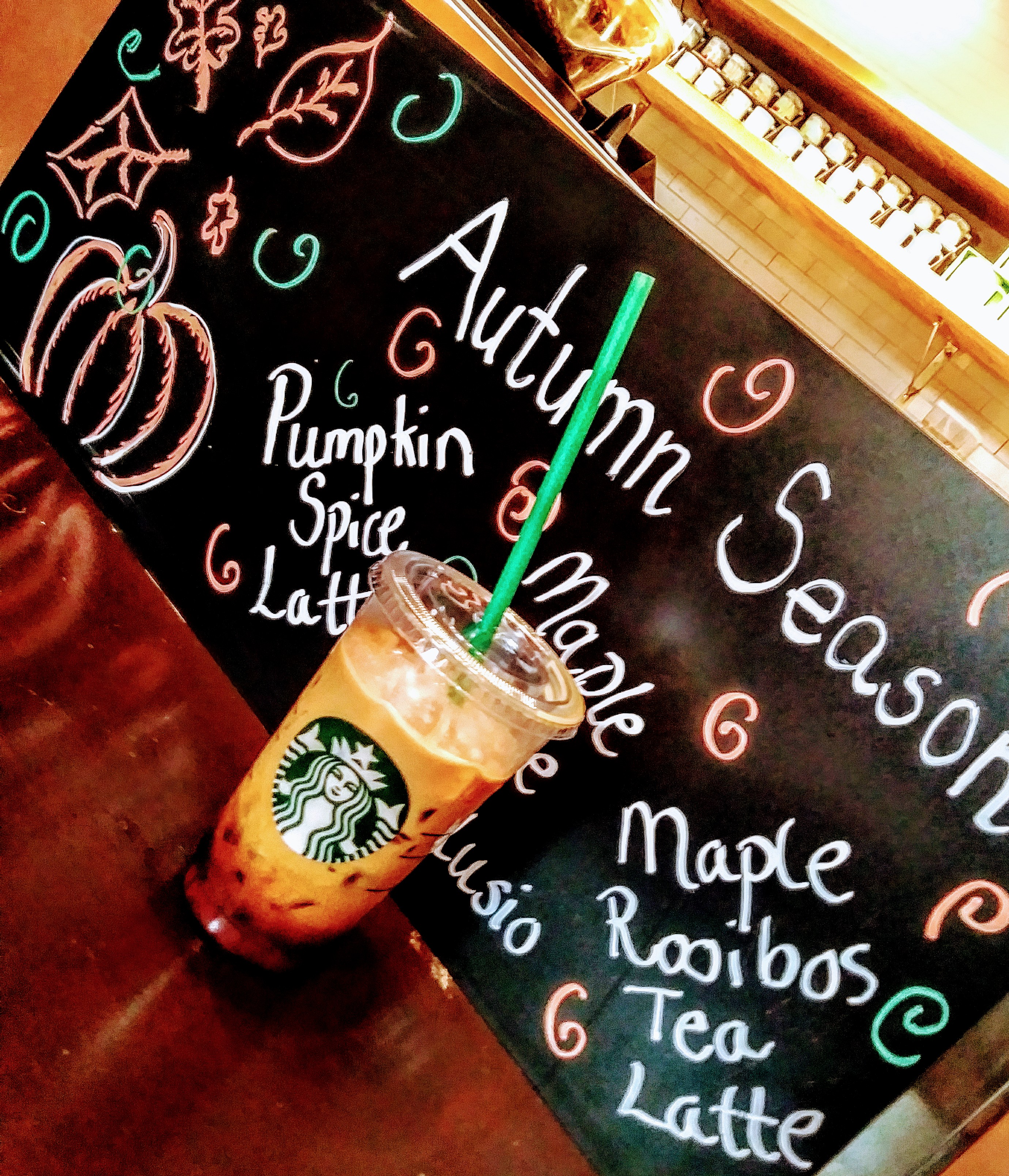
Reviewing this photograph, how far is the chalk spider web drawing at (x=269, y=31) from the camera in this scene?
1111 mm

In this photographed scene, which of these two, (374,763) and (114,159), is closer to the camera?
(374,763)

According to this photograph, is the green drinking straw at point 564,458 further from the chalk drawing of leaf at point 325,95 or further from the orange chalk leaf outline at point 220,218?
the orange chalk leaf outline at point 220,218

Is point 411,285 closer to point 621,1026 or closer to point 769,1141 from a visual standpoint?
point 621,1026

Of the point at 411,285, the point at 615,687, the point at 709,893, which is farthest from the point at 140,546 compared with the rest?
the point at 709,893

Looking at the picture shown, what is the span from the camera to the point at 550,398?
3.11 ft

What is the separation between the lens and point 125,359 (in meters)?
1.21

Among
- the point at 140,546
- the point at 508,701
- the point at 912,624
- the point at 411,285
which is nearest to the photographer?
the point at 508,701

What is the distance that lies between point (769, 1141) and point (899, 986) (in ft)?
0.70

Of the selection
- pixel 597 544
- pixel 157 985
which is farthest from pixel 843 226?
pixel 157 985

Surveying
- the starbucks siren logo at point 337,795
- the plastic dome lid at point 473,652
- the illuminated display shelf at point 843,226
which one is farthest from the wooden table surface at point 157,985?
the illuminated display shelf at point 843,226

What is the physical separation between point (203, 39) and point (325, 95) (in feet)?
0.82

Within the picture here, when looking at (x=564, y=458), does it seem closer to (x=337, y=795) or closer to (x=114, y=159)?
(x=337, y=795)

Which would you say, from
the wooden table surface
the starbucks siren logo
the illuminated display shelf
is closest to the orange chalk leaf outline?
the wooden table surface

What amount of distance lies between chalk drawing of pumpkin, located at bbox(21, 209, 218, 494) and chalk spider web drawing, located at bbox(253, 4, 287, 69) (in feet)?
0.83
